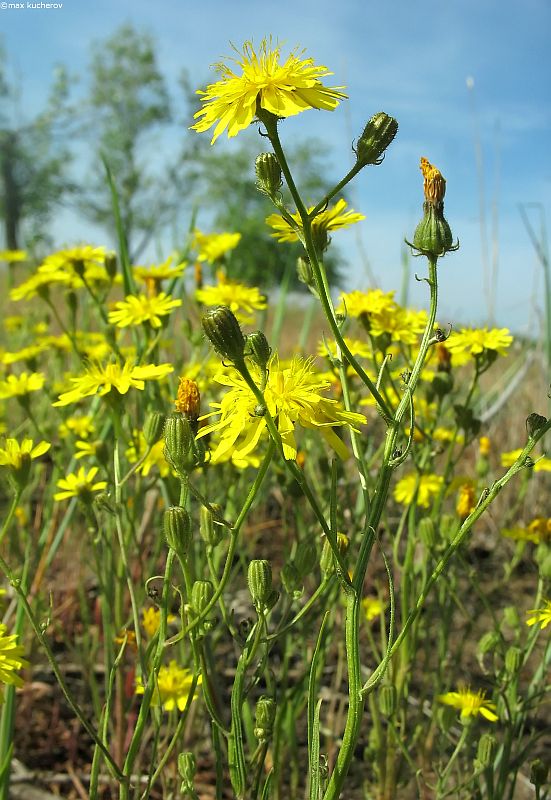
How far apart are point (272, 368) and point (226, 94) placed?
322mm

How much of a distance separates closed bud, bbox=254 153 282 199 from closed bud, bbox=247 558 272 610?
1.36 ft

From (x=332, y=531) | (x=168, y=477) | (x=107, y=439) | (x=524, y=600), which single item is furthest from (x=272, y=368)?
(x=524, y=600)

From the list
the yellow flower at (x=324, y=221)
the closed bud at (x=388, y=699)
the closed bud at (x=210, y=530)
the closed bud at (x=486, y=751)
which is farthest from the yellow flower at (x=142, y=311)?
the closed bud at (x=486, y=751)

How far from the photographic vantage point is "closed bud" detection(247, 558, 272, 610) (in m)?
0.82

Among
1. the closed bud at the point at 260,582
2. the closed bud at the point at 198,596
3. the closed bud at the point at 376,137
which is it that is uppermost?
the closed bud at the point at 376,137

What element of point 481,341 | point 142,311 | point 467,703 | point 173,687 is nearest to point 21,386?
point 142,311

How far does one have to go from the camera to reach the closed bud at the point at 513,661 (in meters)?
1.09

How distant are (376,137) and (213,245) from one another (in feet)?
3.15

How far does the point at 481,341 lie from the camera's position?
1270mm

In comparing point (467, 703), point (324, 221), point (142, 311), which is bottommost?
point (467, 703)

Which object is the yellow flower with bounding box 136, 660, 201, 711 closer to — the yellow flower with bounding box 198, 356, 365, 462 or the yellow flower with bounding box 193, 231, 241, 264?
the yellow flower with bounding box 198, 356, 365, 462

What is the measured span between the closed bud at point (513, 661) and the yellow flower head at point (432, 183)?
2.25 ft

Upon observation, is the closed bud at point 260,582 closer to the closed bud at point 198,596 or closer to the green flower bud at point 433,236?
the closed bud at point 198,596

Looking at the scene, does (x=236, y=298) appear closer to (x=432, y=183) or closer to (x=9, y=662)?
(x=432, y=183)
